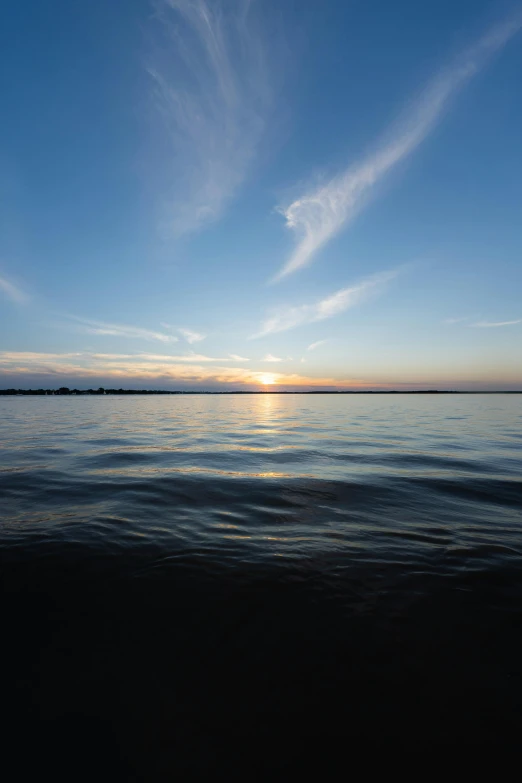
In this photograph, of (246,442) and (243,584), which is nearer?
(243,584)

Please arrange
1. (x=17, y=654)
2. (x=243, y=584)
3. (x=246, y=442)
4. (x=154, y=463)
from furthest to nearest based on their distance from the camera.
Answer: (x=246, y=442), (x=154, y=463), (x=243, y=584), (x=17, y=654)

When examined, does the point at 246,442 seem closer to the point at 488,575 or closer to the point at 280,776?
the point at 488,575

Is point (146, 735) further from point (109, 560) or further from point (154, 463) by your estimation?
point (154, 463)

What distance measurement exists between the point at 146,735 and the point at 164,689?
38cm

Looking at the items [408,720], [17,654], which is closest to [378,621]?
[408,720]

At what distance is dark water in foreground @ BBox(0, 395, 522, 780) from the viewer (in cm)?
255

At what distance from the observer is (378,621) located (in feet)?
12.5

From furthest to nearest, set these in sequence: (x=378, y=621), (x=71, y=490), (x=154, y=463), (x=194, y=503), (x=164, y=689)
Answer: (x=154, y=463), (x=71, y=490), (x=194, y=503), (x=378, y=621), (x=164, y=689)

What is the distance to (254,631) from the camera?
367 centimetres

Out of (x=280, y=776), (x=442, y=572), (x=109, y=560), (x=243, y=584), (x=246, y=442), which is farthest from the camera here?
(x=246, y=442)

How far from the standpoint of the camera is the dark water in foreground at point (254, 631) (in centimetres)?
255

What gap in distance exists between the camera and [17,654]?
3.33m

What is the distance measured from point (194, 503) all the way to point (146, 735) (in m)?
5.31

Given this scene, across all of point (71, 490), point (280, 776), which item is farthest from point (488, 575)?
point (71, 490)
